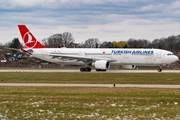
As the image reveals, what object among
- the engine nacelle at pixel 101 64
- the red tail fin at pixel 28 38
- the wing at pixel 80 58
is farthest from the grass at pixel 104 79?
the red tail fin at pixel 28 38

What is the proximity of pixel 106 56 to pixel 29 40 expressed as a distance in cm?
1618

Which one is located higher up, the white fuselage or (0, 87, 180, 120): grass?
the white fuselage

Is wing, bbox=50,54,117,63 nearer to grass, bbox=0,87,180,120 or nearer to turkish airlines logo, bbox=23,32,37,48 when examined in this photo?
turkish airlines logo, bbox=23,32,37,48

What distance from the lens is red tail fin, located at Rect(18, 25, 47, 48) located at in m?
54.4

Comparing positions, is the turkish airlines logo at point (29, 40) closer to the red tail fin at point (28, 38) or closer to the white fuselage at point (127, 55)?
the red tail fin at point (28, 38)

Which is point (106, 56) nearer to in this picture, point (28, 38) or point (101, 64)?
point (101, 64)

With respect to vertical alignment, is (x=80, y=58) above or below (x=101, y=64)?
above

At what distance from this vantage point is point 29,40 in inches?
2147

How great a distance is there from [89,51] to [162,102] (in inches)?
1383

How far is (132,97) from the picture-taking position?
17.0m

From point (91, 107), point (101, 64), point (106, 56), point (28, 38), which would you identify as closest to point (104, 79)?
→ point (101, 64)

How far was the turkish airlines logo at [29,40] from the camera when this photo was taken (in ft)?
178

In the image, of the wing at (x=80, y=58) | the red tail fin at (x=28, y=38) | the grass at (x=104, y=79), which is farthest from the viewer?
the red tail fin at (x=28, y=38)

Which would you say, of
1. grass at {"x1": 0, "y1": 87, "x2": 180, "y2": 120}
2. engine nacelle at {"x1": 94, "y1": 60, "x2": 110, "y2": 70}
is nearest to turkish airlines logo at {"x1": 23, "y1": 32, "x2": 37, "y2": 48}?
engine nacelle at {"x1": 94, "y1": 60, "x2": 110, "y2": 70}
